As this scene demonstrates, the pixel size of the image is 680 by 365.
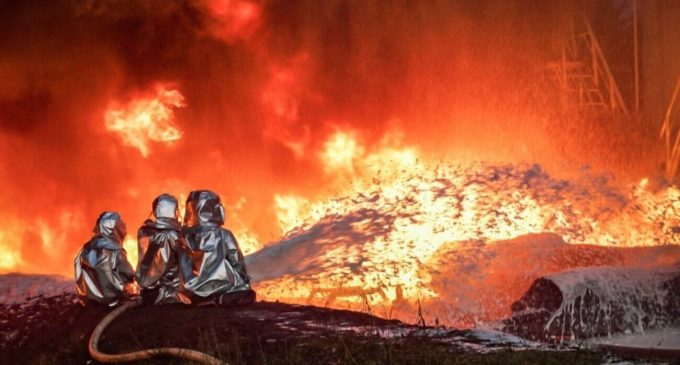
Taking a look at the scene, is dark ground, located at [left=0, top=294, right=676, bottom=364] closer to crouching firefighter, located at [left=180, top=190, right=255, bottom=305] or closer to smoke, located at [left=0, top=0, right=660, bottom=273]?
crouching firefighter, located at [left=180, top=190, right=255, bottom=305]

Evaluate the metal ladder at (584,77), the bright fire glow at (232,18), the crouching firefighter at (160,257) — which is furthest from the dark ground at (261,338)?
the metal ladder at (584,77)

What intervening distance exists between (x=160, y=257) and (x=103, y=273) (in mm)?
696

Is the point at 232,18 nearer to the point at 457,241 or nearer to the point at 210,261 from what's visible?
the point at 457,241

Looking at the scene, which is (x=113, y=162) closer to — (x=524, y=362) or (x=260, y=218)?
(x=260, y=218)

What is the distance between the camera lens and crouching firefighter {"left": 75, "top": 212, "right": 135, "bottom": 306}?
29.5ft

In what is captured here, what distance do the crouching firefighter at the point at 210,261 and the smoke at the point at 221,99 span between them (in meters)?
7.98

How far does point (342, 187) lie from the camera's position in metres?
16.3

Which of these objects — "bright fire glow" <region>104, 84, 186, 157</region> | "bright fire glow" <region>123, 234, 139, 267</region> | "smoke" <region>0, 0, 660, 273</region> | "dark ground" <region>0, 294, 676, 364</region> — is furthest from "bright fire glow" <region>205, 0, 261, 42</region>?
"dark ground" <region>0, 294, 676, 364</region>

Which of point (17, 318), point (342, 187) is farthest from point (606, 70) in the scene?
point (17, 318)

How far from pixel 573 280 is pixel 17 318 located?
591cm

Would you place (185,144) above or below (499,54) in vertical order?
below

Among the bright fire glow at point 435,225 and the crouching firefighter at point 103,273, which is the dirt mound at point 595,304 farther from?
the crouching firefighter at point 103,273

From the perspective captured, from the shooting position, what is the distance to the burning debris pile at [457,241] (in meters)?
10.4

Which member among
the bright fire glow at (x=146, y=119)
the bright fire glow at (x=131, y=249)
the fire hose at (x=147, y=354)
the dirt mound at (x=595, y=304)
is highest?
the bright fire glow at (x=146, y=119)
